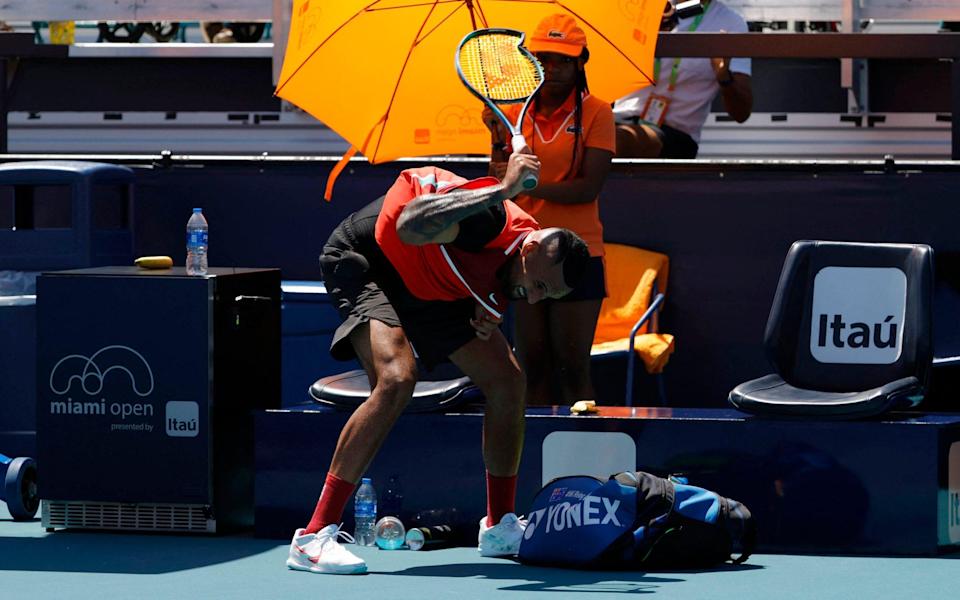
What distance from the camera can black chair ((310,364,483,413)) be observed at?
6.35 meters

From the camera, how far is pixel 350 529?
640cm

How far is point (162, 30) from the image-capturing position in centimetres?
1155

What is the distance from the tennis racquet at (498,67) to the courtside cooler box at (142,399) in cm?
134

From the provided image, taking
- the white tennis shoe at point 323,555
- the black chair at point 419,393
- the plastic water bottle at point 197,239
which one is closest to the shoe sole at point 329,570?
the white tennis shoe at point 323,555

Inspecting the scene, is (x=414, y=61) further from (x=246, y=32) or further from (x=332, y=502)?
(x=246, y=32)

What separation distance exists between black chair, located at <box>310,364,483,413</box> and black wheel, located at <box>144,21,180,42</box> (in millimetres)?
5497

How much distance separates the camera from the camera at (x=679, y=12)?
8062 millimetres

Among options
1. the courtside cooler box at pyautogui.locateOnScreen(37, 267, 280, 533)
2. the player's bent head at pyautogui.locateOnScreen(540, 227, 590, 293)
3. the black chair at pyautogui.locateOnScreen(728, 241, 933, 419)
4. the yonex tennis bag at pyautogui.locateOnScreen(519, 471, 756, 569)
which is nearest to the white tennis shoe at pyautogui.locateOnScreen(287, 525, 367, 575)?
the yonex tennis bag at pyautogui.locateOnScreen(519, 471, 756, 569)

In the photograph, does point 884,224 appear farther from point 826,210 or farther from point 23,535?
point 23,535

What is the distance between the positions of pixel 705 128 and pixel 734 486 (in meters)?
4.13

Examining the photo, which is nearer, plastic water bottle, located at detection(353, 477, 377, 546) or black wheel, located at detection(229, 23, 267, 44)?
plastic water bottle, located at detection(353, 477, 377, 546)

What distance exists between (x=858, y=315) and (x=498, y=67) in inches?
65.2

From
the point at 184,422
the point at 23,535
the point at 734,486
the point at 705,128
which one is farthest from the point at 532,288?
the point at 705,128

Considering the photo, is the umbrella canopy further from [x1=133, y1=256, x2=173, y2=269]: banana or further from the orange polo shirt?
[x1=133, y1=256, x2=173, y2=269]: banana
